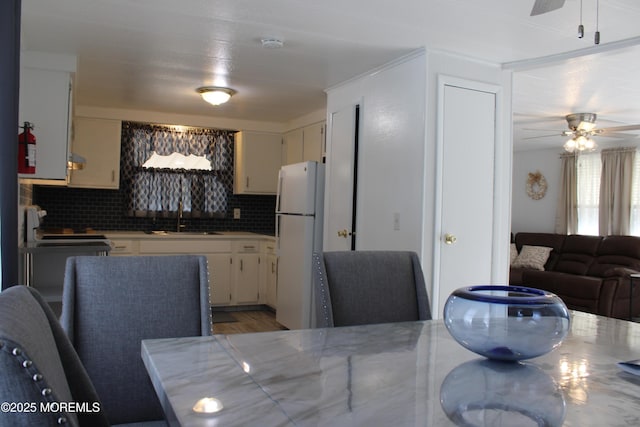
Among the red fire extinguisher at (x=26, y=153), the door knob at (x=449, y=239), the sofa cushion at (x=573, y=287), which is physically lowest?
the sofa cushion at (x=573, y=287)

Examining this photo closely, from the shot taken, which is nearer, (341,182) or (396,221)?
(396,221)

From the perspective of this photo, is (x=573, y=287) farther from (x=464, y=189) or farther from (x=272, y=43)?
(x=272, y=43)

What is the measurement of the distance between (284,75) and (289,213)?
1421 mm

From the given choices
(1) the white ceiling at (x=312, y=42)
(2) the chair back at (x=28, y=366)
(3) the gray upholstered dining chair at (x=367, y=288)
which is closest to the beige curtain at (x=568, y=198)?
(1) the white ceiling at (x=312, y=42)

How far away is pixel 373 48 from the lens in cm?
353

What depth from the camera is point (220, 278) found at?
6.11 m

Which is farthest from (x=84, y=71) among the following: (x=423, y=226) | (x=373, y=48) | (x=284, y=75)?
(x=423, y=226)

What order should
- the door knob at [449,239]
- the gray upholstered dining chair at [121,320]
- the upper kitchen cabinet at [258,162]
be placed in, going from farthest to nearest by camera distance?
the upper kitchen cabinet at [258,162]
the door knob at [449,239]
the gray upholstered dining chair at [121,320]

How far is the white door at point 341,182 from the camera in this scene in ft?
14.1

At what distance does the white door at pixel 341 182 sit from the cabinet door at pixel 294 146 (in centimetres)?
150

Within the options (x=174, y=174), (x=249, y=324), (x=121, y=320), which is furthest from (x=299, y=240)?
(x=121, y=320)

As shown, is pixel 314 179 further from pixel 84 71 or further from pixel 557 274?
pixel 557 274

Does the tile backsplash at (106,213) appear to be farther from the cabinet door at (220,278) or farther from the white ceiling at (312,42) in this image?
the white ceiling at (312,42)

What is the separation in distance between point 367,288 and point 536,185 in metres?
7.13
